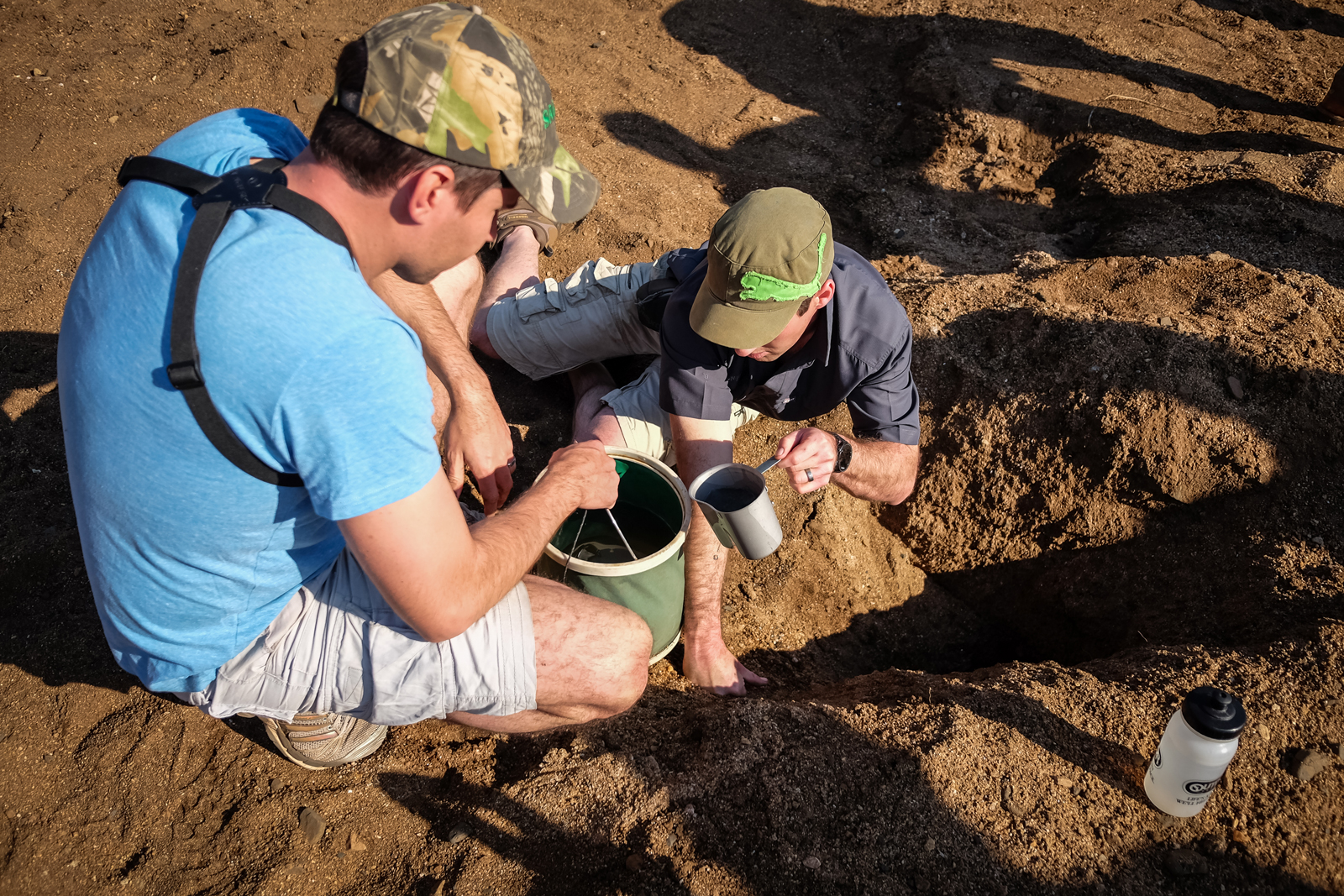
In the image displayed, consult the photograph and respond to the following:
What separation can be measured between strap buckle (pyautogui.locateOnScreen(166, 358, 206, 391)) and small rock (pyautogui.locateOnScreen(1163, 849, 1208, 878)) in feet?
7.40

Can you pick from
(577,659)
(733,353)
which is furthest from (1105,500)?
(577,659)

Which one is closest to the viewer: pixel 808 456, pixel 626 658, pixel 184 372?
pixel 184 372

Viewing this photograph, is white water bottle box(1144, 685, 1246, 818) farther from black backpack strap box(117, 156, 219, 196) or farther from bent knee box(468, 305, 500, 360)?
bent knee box(468, 305, 500, 360)

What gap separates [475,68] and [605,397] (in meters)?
1.71

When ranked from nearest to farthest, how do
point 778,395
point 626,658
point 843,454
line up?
point 626,658 < point 843,454 < point 778,395

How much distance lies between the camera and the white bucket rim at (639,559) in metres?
1.99

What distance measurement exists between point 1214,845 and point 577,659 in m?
1.57

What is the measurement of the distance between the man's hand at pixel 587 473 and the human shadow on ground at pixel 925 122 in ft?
8.74

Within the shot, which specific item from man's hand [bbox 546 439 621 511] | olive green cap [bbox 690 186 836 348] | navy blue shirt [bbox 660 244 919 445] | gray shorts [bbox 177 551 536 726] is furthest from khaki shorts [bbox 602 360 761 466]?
gray shorts [bbox 177 551 536 726]

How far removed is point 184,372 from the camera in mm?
1187

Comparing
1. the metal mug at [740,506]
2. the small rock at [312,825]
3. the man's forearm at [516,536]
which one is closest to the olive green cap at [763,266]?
the metal mug at [740,506]

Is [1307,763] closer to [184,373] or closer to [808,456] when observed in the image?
[808,456]

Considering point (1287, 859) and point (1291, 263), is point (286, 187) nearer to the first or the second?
point (1287, 859)

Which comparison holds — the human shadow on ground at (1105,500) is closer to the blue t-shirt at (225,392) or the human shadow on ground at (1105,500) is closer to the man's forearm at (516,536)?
the man's forearm at (516,536)
